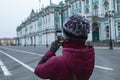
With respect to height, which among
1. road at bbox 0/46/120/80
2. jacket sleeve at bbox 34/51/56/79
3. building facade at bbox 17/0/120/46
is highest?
building facade at bbox 17/0/120/46

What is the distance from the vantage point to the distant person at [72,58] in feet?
10.5

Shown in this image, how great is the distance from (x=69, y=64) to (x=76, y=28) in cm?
35

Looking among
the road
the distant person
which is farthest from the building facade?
the distant person

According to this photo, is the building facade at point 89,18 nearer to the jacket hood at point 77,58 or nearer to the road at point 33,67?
the road at point 33,67

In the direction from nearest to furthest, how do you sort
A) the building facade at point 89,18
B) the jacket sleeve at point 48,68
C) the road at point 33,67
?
the jacket sleeve at point 48,68
the road at point 33,67
the building facade at point 89,18

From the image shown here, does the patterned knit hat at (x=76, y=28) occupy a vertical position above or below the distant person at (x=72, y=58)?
above

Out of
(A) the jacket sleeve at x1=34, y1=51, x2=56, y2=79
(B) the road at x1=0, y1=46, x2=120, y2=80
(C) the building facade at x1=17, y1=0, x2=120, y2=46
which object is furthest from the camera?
(C) the building facade at x1=17, y1=0, x2=120, y2=46

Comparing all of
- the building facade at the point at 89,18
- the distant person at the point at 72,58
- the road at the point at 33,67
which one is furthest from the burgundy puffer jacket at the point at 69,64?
the building facade at the point at 89,18

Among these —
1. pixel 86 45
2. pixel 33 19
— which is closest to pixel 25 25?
pixel 33 19

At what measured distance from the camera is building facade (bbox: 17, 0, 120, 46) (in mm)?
59969

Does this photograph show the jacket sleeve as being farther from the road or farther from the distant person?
the road

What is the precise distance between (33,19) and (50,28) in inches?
1238

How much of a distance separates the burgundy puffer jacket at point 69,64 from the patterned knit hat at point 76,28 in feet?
0.22

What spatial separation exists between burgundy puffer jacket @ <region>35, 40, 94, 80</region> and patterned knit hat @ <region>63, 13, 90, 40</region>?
0.07 meters
